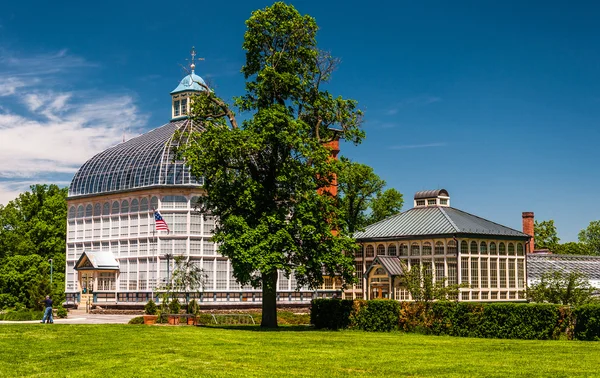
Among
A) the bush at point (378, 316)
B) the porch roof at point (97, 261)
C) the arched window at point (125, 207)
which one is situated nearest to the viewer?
the bush at point (378, 316)

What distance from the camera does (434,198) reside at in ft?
195

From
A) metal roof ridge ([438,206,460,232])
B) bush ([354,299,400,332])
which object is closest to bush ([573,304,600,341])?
bush ([354,299,400,332])

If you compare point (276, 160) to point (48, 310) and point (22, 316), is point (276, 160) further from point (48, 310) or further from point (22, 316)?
point (22, 316)

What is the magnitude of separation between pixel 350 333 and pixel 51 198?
5035cm

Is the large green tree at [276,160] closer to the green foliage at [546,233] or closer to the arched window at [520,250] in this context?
the arched window at [520,250]

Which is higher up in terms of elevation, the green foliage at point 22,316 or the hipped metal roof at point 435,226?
the hipped metal roof at point 435,226

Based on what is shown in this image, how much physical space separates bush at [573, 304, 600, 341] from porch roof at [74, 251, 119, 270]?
40.7 metres

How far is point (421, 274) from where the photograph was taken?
1800 inches

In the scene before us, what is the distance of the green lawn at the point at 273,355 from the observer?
20281mm

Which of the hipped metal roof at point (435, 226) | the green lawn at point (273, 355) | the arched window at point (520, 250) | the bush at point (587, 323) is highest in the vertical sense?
the hipped metal roof at point (435, 226)

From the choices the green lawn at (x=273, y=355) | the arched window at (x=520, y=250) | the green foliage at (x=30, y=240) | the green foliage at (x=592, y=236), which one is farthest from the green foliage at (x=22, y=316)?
the green foliage at (x=592, y=236)

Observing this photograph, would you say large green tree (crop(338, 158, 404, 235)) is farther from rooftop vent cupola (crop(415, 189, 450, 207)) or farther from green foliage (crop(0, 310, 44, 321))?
green foliage (crop(0, 310, 44, 321))

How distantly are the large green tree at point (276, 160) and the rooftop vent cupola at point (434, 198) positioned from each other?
22.7 metres

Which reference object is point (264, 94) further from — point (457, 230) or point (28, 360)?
point (457, 230)
